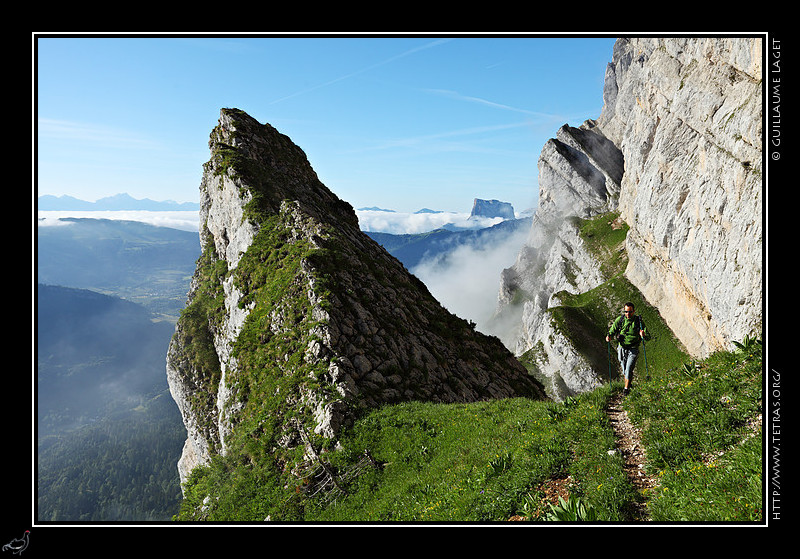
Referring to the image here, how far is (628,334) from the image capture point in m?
14.3

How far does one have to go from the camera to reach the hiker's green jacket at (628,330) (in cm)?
1419

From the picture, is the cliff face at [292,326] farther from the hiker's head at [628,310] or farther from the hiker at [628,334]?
the hiker's head at [628,310]

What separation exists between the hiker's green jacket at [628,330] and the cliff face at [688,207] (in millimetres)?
Result: 36209

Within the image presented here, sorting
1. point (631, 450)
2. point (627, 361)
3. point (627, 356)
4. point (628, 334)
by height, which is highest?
point (628, 334)

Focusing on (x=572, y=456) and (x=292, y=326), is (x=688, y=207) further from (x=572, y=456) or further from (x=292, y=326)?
(x=572, y=456)

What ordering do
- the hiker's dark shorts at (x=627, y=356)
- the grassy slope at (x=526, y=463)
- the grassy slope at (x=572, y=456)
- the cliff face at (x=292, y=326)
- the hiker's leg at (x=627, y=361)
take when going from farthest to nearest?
1. the cliff face at (x=292, y=326)
2. the hiker's dark shorts at (x=627, y=356)
3. the hiker's leg at (x=627, y=361)
4. the grassy slope at (x=526, y=463)
5. the grassy slope at (x=572, y=456)
